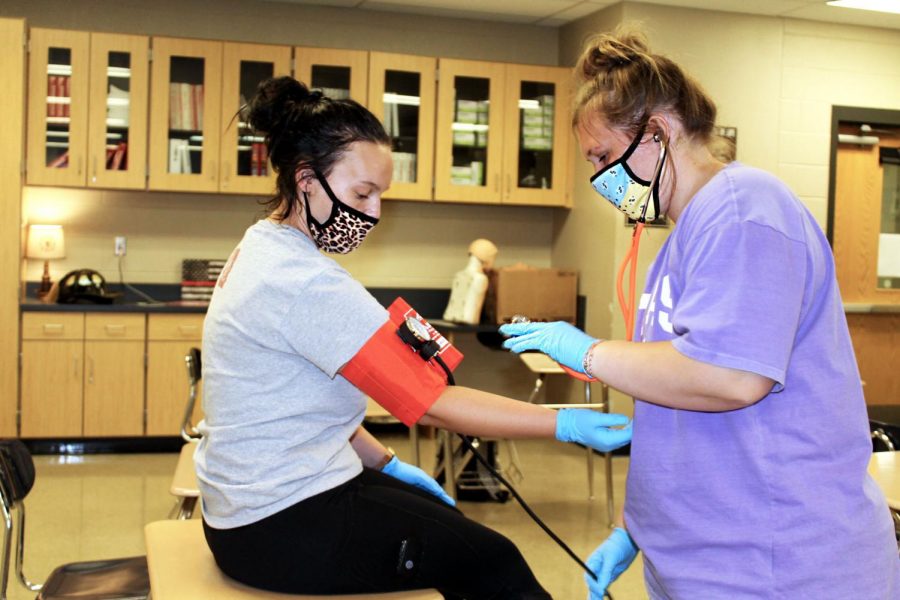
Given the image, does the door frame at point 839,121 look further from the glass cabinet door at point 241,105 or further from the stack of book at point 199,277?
the stack of book at point 199,277

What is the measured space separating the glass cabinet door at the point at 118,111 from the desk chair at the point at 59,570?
3.33 m

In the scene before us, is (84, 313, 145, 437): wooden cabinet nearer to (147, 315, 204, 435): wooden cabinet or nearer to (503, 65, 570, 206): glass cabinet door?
Result: (147, 315, 204, 435): wooden cabinet

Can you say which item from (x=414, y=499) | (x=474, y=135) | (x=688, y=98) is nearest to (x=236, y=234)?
(x=474, y=135)

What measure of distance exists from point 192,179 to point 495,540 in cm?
415

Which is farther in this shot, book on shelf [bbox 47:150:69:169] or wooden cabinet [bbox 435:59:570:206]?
wooden cabinet [bbox 435:59:570:206]

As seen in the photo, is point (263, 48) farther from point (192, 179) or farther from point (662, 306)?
point (662, 306)

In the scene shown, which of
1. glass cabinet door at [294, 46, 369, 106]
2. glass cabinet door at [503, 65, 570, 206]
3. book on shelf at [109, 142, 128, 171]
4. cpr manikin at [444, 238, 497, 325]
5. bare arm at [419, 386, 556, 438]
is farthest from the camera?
glass cabinet door at [503, 65, 570, 206]

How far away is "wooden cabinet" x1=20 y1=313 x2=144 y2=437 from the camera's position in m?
5.11

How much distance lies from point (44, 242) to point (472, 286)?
2436mm

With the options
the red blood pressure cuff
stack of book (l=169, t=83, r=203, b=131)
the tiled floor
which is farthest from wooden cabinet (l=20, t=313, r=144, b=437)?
the red blood pressure cuff

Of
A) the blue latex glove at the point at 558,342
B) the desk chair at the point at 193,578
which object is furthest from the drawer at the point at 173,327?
the blue latex glove at the point at 558,342

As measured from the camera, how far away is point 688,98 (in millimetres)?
1311

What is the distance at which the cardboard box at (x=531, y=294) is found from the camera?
566cm

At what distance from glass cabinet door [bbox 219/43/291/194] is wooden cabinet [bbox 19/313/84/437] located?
1.15 metres
